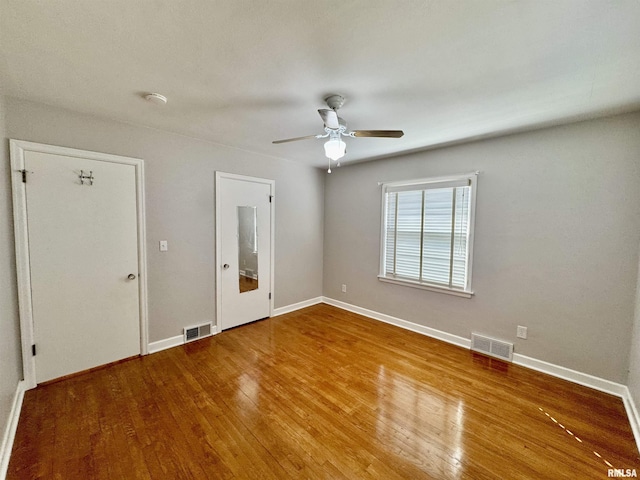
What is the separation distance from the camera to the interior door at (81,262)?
2.25m

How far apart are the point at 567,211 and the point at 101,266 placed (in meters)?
4.63

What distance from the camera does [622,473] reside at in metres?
1.54

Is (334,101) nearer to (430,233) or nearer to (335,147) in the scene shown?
(335,147)

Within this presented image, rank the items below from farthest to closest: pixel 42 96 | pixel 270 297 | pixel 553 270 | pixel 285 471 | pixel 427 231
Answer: pixel 270 297 < pixel 427 231 < pixel 553 270 < pixel 42 96 < pixel 285 471

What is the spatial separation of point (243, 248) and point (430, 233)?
2613 millimetres

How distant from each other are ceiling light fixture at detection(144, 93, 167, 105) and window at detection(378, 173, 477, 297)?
Answer: 2.88 metres

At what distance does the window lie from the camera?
310 cm

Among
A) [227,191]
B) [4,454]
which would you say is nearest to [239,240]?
[227,191]

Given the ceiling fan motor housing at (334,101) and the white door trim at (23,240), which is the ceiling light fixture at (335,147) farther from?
the white door trim at (23,240)

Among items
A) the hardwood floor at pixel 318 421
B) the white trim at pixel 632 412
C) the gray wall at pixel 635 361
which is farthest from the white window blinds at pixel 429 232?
the white trim at pixel 632 412

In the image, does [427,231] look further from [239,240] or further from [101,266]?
[101,266]

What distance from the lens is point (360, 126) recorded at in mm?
2625

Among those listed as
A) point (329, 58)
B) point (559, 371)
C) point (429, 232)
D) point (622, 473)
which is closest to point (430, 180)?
point (429, 232)

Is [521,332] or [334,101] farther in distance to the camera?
[521,332]
